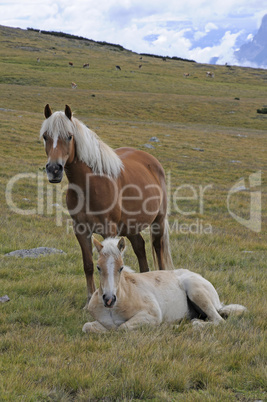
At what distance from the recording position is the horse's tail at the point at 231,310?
5.82m

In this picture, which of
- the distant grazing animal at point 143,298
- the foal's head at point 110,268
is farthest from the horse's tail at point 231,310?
the foal's head at point 110,268

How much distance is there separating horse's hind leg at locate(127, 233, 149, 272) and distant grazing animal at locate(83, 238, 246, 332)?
213 centimetres

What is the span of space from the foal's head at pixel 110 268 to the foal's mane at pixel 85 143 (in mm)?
1732

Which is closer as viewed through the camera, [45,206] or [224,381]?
[224,381]

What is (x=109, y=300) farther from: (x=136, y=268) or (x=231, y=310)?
(x=136, y=268)

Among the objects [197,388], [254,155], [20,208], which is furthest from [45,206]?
[254,155]

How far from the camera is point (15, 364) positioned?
4152mm

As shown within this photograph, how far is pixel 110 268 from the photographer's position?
5.06 metres

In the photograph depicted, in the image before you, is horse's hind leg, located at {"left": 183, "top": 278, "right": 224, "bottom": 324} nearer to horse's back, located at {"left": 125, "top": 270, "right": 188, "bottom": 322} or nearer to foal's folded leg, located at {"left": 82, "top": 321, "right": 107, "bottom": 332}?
horse's back, located at {"left": 125, "top": 270, "right": 188, "bottom": 322}

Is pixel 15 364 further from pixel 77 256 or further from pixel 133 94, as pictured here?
pixel 133 94

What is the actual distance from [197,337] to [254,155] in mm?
30788

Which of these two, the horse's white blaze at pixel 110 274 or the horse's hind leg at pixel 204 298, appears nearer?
the horse's white blaze at pixel 110 274

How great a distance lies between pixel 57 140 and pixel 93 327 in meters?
2.64

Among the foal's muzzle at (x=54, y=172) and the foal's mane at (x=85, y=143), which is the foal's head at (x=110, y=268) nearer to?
the foal's muzzle at (x=54, y=172)
